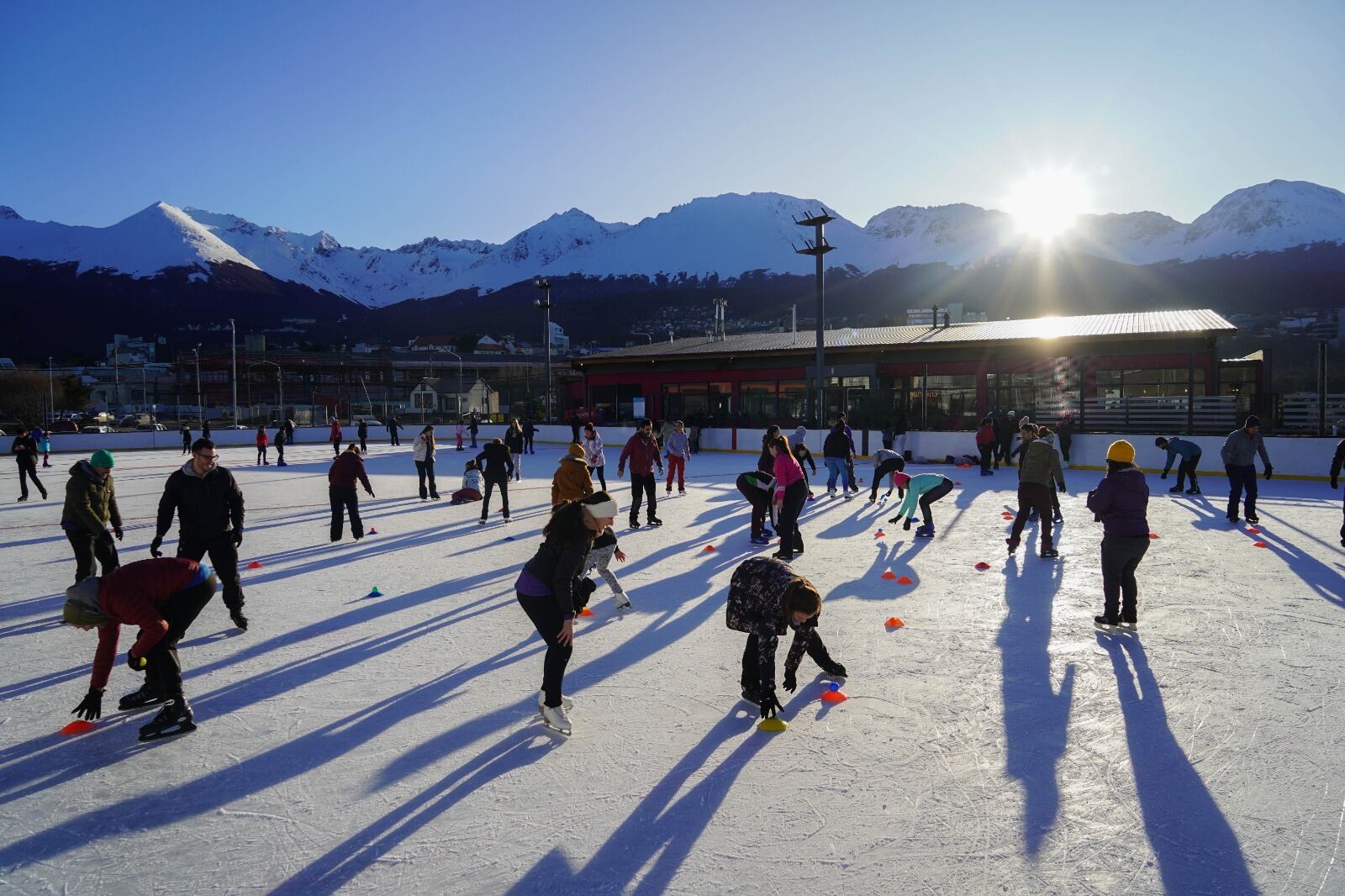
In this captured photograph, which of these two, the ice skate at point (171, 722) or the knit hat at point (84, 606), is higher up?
the knit hat at point (84, 606)

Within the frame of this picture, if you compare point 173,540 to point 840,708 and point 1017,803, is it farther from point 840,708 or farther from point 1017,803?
point 1017,803

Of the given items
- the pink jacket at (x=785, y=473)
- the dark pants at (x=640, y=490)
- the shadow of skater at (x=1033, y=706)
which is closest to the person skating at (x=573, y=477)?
the pink jacket at (x=785, y=473)

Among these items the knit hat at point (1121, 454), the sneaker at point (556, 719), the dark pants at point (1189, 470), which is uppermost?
the knit hat at point (1121, 454)

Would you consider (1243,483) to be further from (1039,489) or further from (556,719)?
(556,719)

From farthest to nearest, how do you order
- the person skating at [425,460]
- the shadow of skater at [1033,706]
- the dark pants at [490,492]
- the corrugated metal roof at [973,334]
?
the corrugated metal roof at [973,334] → the person skating at [425,460] → the dark pants at [490,492] → the shadow of skater at [1033,706]

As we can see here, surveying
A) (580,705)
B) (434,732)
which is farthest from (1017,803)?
(434,732)

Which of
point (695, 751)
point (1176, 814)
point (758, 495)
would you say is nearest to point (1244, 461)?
point (758, 495)

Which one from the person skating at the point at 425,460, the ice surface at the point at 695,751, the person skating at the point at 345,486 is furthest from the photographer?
the person skating at the point at 425,460

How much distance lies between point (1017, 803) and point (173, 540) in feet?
36.6

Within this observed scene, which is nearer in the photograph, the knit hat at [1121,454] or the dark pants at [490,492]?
the knit hat at [1121,454]

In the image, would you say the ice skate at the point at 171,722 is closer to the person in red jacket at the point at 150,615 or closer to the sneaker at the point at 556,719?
the person in red jacket at the point at 150,615

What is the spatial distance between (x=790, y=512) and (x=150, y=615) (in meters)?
6.26

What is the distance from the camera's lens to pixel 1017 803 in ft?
11.8

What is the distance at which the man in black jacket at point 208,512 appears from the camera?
6.02 meters
